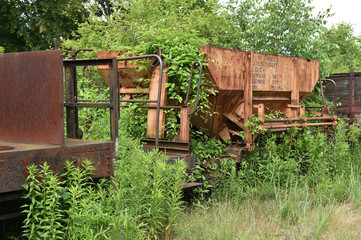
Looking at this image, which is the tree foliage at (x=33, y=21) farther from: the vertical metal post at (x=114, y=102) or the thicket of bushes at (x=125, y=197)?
the vertical metal post at (x=114, y=102)

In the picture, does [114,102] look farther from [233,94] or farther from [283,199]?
[283,199]

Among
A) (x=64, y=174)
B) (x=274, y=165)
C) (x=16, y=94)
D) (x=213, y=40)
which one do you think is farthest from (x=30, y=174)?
(x=213, y=40)

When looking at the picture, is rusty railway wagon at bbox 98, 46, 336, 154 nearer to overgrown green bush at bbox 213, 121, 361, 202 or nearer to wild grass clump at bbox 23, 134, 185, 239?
overgrown green bush at bbox 213, 121, 361, 202

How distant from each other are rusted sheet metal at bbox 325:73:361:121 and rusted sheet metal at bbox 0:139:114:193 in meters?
10.3

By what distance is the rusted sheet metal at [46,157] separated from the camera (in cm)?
379

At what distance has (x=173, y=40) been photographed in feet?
25.3

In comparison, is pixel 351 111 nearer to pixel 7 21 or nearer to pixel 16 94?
pixel 16 94

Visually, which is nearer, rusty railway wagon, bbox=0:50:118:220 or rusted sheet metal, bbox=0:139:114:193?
rusted sheet metal, bbox=0:139:114:193

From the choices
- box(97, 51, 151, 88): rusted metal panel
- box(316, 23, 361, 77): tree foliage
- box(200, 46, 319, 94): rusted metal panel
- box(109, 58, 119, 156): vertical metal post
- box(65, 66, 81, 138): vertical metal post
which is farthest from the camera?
box(316, 23, 361, 77): tree foliage

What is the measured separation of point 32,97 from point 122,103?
13.8ft

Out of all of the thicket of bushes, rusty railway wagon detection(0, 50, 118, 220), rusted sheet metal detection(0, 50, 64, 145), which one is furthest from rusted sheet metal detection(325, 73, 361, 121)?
rusted sheet metal detection(0, 50, 64, 145)

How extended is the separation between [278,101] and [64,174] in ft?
20.9

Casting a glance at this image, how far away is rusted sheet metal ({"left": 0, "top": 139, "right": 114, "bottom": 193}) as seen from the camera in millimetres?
3793

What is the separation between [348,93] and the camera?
44.3ft
